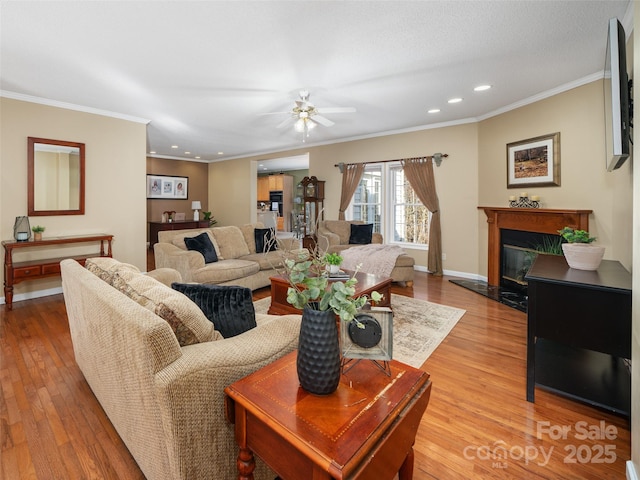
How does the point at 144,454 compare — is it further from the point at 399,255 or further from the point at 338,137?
the point at 338,137

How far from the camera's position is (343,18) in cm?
231

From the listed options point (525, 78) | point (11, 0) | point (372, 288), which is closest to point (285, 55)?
point (11, 0)

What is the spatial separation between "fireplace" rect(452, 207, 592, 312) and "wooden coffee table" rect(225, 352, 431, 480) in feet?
10.9

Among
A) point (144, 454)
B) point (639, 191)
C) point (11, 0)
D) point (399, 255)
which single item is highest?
point (11, 0)

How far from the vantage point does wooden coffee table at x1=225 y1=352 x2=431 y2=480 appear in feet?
2.72

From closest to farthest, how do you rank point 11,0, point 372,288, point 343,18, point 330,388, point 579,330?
point 330,388
point 579,330
point 11,0
point 343,18
point 372,288

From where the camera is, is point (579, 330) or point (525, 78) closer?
point (579, 330)

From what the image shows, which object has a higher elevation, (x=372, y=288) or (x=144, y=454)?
(x=372, y=288)

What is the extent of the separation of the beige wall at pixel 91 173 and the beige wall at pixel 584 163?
5647 mm

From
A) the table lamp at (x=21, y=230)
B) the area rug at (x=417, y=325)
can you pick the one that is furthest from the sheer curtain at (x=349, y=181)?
the table lamp at (x=21, y=230)

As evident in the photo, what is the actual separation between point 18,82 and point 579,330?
566cm

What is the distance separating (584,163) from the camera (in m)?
3.55

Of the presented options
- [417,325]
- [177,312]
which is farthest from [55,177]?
[417,325]

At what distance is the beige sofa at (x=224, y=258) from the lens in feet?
12.7
